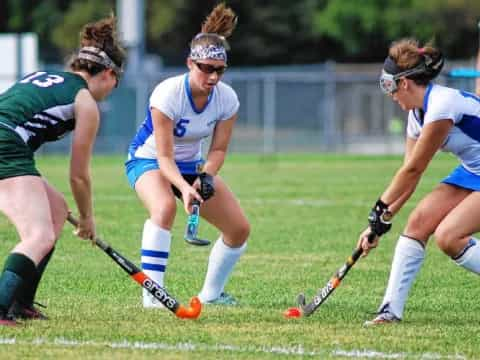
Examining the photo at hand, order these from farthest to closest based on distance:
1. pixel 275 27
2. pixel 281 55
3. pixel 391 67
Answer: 1. pixel 281 55
2. pixel 275 27
3. pixel 391 67

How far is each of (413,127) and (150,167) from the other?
1.80m

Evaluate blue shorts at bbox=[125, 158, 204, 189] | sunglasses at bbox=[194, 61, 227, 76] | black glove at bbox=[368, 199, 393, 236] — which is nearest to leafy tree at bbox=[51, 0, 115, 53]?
blue shorts at bbox=[125, 158, 204, 189]

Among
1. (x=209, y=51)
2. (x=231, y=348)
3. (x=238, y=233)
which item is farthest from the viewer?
(x=238, y=233)

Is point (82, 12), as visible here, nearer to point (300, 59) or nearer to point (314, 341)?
point (300, 59)

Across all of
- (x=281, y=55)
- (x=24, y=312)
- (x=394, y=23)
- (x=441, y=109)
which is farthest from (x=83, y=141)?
(x=281, y=55)

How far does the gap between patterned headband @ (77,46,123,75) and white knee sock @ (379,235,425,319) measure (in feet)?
6.46

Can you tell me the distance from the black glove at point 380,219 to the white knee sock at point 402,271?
20 cm

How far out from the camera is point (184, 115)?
802 centimetres

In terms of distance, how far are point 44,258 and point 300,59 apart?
46.8m

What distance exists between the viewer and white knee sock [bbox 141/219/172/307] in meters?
7.90

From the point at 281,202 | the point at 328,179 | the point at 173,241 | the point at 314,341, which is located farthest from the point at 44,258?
the point at 328,179

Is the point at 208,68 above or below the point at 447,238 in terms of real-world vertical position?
above

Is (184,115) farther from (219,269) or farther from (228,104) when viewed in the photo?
(219,269)

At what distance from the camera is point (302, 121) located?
34250 mm
